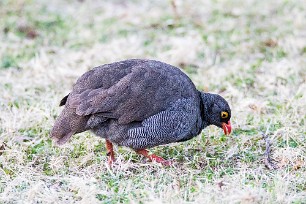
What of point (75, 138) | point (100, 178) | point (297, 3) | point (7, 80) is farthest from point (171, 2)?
point (100, 178)

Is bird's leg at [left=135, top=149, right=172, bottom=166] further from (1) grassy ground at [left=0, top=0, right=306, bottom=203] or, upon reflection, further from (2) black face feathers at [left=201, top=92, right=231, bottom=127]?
(2) black face feathers at [left=201, top=92, right=231, bottom=127]

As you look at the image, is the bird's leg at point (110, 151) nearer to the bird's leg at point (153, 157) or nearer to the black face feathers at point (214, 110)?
the bird's leg at point (153, 157)

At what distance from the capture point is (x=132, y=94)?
6207 mm

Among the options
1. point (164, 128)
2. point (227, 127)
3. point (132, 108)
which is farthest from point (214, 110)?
point (132, 108)

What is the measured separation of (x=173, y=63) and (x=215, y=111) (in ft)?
9.49

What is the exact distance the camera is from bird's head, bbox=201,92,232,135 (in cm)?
689

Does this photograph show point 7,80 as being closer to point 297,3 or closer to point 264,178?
point 264,178

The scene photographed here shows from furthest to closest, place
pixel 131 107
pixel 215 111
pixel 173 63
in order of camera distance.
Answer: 1. pixel 173 63
2. pixel 215 111
3. pixel 131 107

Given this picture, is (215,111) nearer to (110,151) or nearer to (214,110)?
(214,110)

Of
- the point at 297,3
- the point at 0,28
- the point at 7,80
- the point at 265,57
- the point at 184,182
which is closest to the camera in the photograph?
the point at 184,182

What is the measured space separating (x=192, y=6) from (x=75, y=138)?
6.02 metres

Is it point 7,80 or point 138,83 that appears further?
point 7,80

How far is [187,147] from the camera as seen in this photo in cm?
698

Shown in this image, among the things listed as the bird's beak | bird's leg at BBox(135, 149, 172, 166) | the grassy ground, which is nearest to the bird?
bird's leg at BBox(135, 149, 172, 166)
